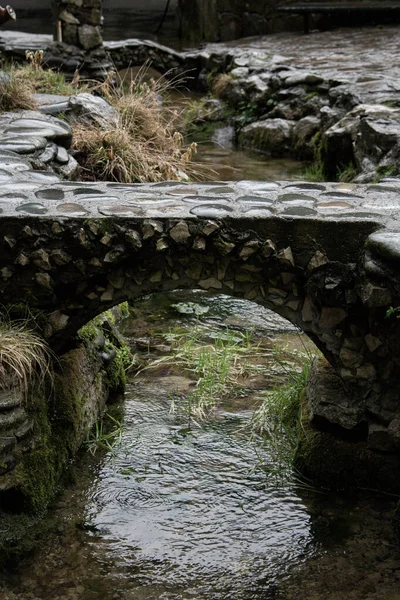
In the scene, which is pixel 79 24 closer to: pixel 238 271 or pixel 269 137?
pixel 269 137

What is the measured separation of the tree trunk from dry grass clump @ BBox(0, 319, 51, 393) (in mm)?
8983

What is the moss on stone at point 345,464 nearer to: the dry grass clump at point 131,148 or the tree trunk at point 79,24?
the dry grass clump at point 131,148

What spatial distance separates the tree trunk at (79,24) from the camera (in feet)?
41.0

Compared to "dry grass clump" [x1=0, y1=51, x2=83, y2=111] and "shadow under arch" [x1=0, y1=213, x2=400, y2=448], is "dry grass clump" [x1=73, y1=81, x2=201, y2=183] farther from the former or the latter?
"shadow under arch" [x1=0, y1=213, x2=400, y2=448]

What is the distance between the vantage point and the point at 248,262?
4.16 m

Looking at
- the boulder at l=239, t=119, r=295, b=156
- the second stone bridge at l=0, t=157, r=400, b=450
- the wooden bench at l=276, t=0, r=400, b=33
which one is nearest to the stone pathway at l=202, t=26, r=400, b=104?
the wooden bench at l=276, t=0, r=400, b=33

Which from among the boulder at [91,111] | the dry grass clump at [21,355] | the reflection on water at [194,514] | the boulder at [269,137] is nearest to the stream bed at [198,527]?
the reflection on water at [194,514]

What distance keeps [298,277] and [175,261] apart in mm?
531

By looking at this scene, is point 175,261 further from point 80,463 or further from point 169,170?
point 169,170

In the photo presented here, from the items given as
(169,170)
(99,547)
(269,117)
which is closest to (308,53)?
(269,117)

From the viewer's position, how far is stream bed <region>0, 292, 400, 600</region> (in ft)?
12.5

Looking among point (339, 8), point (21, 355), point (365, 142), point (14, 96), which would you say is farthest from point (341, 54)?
point (21, 355)

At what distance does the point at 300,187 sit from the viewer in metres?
4.57

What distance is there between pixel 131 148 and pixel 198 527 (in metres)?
3.61
